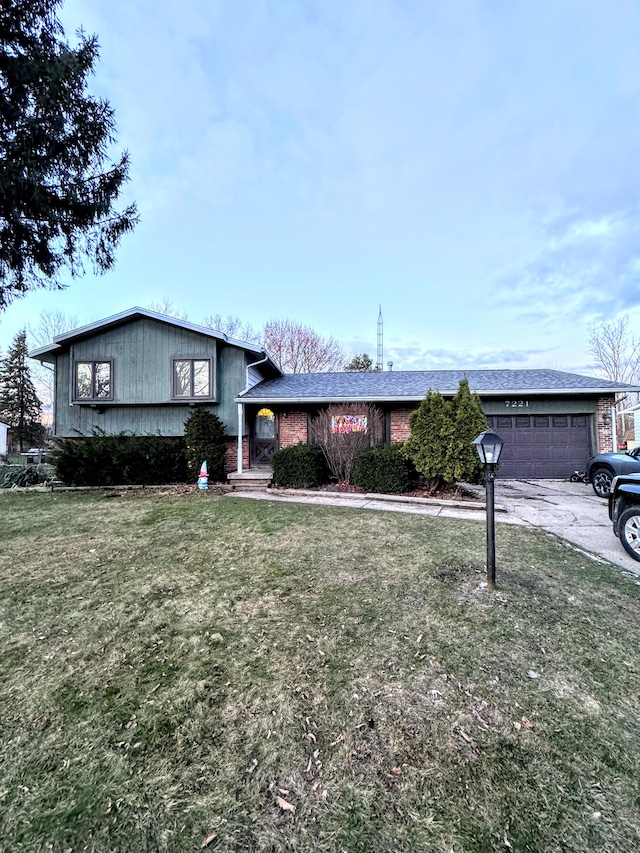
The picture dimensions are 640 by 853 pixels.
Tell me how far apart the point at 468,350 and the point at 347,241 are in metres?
18.5

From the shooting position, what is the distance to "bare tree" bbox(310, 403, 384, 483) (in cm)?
901

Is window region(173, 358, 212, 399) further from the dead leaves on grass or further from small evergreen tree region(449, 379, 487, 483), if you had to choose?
the dead leaves on grass

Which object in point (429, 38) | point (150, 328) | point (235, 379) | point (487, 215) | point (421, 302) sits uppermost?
point (429, 38)

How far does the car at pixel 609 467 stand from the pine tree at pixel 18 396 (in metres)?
35.5

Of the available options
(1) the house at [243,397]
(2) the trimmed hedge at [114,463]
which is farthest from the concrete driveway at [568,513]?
(2) the trimmed hedge at [114,463]

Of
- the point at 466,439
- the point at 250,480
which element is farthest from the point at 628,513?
the point at 250,480

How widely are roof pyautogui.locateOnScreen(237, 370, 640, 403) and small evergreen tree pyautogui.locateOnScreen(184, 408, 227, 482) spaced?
130 cm

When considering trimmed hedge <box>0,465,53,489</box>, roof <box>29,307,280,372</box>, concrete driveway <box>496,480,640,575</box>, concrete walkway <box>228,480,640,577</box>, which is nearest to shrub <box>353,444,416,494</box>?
concrete walkway <box>228,480,640,577</box>

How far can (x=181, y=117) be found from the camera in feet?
28.9

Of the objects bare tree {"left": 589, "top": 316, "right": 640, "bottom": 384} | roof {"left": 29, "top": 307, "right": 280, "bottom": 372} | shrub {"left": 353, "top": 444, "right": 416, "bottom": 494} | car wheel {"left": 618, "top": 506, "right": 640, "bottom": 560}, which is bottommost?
car wheel {"left": 618, "top": 506, "right": 640, "bottom": 560}

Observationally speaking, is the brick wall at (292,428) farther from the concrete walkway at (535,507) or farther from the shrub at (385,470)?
the shrub at (385,470)

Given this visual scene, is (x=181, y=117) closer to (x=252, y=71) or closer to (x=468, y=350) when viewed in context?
(x=252, y=71)

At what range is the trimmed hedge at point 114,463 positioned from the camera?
31.6ft

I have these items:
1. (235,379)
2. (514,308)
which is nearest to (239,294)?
(235,379)
